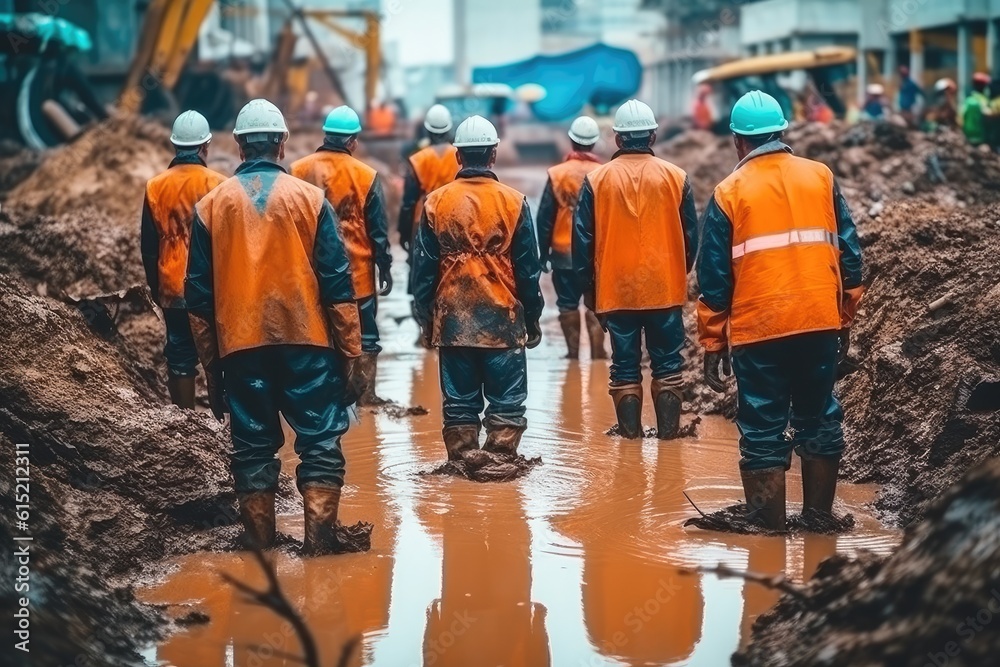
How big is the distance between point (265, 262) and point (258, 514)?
1139 millimetres

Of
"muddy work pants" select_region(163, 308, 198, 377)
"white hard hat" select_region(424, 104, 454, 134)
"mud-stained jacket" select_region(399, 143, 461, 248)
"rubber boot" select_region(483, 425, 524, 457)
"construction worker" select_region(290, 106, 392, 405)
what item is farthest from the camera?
"white hard hat" select_region(424, 104, 454, 134)

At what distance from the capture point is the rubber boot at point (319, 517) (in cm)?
639

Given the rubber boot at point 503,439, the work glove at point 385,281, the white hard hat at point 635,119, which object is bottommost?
the rubber boot at point 503,439

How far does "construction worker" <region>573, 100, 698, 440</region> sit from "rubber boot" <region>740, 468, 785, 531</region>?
7.49ft

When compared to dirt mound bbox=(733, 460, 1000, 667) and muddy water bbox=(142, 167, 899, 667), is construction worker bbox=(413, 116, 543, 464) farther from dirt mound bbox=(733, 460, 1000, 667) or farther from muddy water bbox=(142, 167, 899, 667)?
dirt mound bbox=(733, 460, 1000, 667)

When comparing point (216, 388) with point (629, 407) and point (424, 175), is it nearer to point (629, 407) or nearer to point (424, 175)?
point (629, 407)

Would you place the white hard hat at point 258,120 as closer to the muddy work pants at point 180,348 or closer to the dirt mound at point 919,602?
the muddy work pants at point 180,348

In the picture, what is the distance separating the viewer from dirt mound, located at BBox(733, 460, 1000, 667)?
392 cm

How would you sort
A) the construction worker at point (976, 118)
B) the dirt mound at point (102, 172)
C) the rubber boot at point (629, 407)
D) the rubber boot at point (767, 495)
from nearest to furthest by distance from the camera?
the rubber boot at point (767, 495) < the rubber boot at point (629, 407) < the dirt mound at point (102, 172) < the construction worker at point (976, 118)

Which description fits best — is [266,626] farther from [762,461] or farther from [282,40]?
[282,40]

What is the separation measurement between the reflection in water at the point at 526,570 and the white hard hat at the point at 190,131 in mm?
2190

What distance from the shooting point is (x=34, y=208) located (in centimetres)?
1797

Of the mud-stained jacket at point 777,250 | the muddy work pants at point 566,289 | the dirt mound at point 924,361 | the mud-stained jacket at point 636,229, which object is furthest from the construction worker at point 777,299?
the muddy work pants at point 566,289

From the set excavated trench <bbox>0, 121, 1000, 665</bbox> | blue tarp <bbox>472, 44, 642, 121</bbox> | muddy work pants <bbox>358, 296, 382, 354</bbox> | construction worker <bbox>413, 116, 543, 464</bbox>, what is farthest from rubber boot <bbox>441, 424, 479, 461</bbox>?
blue tarp <bbox>472, 44, 642, 121</bbox>
